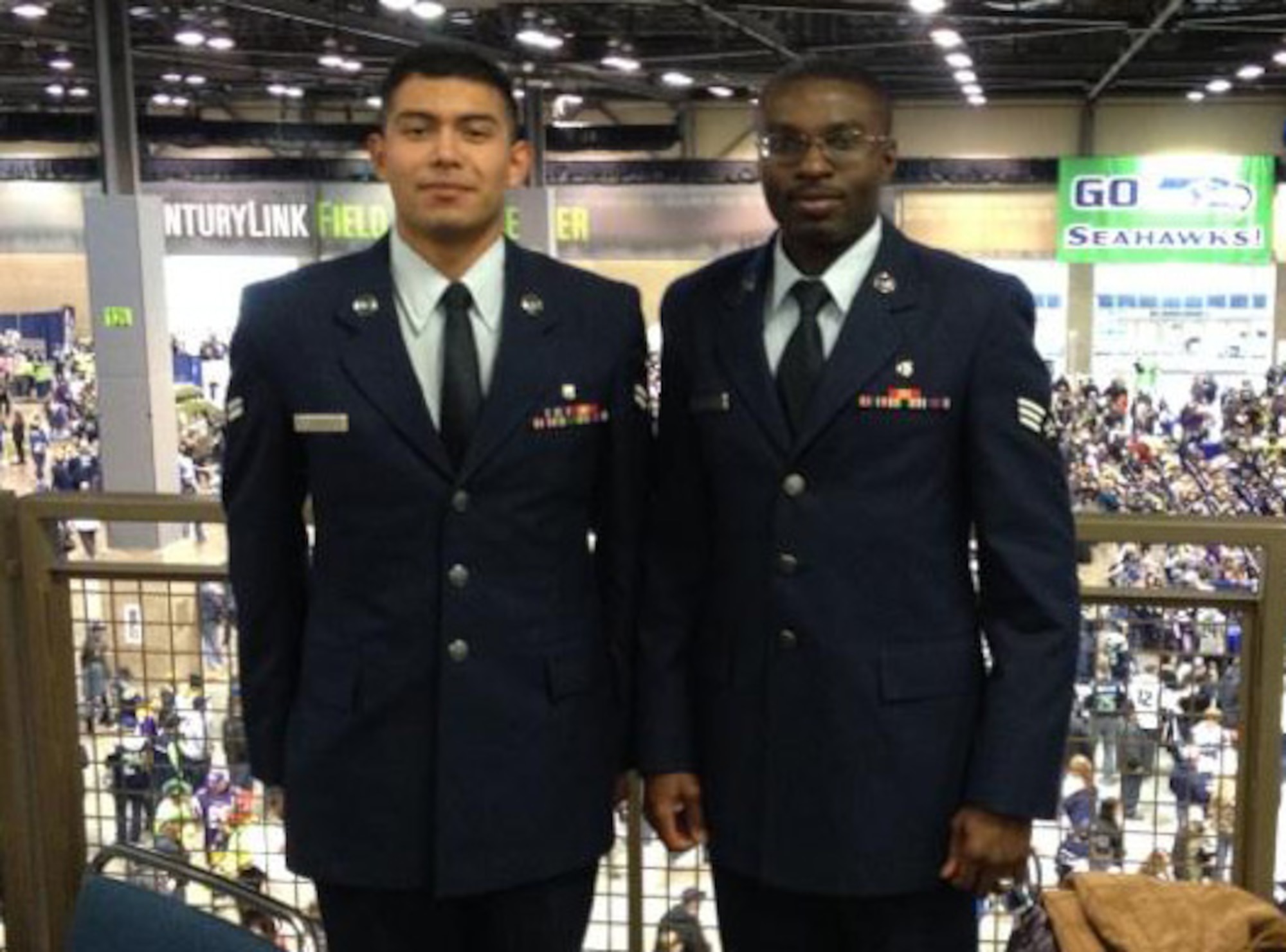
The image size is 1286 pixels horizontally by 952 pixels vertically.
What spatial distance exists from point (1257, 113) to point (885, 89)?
25.6 m

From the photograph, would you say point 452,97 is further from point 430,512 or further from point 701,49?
point 701,49

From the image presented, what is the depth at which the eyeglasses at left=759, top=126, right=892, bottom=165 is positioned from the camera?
5.78ft

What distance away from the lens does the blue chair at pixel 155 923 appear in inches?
66.7

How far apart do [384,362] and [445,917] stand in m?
0.71

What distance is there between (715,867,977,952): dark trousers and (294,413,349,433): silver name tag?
0.76 metres

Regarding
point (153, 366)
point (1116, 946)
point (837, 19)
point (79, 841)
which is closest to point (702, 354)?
point (1116, 946)

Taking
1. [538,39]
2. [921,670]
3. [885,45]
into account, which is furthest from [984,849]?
[885,45]

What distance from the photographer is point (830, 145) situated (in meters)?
1.76

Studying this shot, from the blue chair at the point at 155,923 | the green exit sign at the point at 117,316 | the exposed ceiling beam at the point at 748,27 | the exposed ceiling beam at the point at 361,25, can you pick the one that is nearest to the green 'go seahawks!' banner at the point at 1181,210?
the exposed ceiling beam at the point at 748,27

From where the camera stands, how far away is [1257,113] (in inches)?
979

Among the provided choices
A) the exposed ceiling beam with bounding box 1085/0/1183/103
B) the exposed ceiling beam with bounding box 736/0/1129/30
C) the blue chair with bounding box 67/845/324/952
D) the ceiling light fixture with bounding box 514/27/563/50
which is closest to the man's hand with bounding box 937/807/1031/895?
the blue chair with bounding box 67/845/324/952

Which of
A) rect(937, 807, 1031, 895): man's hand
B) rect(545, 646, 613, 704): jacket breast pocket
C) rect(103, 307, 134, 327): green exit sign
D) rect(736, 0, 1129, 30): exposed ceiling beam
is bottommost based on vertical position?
rect(937, 807, 1031, 895): man's hand

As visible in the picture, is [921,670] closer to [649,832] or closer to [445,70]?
[445,70]

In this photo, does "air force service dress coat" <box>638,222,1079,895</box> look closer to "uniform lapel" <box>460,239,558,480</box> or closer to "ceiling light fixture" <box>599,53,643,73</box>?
"uniform lapel" <box>460,239,558,480</box>
